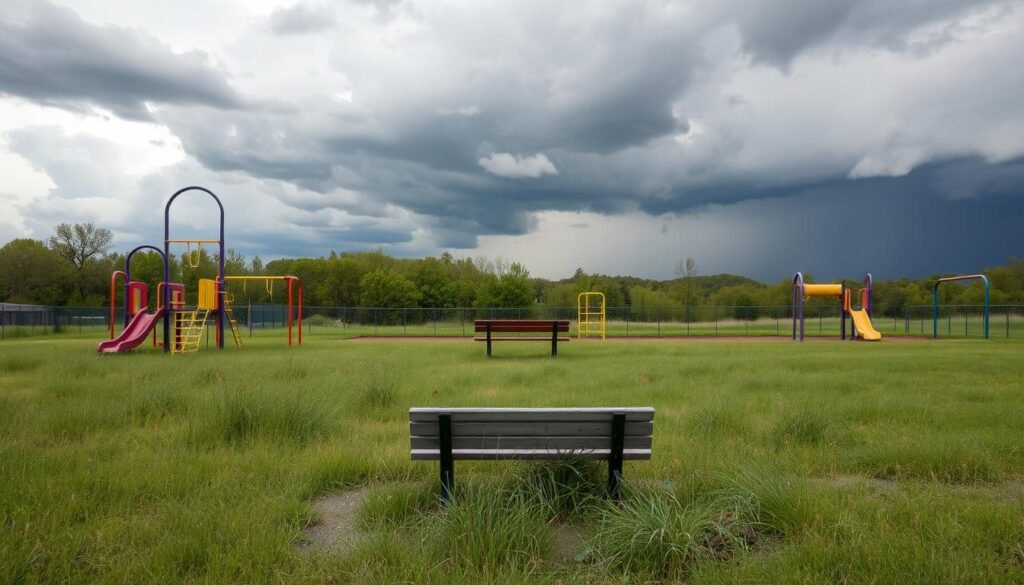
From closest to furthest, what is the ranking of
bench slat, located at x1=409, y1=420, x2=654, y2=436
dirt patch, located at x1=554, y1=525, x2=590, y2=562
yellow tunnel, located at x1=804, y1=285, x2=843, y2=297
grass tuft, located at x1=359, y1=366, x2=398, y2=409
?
dirt patch, located at x1=554, y1=525, x2=590, y2=562, bench slat, located at x1=409, y1=420, x2=654, y2=436, grass tuft, located at x1=359, y1=366, x2=398, y2=409, yellow tunnel, located at x1=804, y1=285, x2=843, y2=297

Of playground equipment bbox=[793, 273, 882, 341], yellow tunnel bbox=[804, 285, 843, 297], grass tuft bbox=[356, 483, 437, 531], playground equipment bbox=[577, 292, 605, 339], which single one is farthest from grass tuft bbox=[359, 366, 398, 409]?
yellow tunnel bbox=[804, 285, 843, 297]

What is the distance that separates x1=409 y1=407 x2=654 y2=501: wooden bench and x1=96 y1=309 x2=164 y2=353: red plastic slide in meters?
16.9

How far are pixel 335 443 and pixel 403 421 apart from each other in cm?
139

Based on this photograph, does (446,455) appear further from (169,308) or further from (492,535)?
(169,308)

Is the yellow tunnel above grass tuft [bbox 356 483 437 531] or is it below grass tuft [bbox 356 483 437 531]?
above

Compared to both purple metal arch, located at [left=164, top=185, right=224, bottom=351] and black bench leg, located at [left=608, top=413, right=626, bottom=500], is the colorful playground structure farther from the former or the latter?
black bench leg, located at [left=608, top=413, right=626, bottom=500]

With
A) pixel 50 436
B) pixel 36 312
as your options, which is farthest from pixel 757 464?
pixel 36 312

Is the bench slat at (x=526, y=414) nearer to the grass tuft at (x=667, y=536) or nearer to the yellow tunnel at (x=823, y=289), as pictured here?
the grass tuft at (x=667, y=536)

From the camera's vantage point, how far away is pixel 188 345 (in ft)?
73.0

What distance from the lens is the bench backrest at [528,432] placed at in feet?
13.9

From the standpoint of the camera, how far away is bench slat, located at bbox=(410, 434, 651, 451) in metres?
4.32

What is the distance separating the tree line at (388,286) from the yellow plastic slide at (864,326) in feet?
97.3

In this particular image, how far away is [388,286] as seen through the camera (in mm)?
78000

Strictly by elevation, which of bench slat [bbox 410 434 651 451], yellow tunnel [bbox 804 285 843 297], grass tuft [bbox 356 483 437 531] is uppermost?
yellow tunnel [bbox 804 285 843 297]
